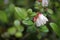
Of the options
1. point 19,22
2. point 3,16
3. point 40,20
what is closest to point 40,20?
point 40,20

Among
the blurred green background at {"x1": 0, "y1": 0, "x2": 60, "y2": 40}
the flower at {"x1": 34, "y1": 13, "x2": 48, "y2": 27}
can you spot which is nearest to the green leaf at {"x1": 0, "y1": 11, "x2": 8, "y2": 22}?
the blurred green background at {"x1": 0, "y1": 0, "x2": 60, "y2": 40}

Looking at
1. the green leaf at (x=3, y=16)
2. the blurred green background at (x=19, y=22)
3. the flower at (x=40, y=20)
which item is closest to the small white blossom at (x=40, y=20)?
the flower at (x=40, y=20)

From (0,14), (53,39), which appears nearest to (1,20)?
(0,14)

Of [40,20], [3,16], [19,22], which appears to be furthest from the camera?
[3,16]

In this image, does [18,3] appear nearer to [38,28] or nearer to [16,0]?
[16,0]

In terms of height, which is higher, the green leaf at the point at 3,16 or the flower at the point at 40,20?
the flower at the point at 40,20

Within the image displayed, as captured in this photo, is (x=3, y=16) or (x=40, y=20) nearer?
(x=40, y=20)

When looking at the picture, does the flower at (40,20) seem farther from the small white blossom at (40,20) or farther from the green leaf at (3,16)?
the green leaf at (3,16)

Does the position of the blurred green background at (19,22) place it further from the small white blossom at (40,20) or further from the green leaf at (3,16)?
the small white blossom at (40,20)

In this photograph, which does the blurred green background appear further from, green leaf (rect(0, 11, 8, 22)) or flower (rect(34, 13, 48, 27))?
flower (rect(34, 13, 48, 27))

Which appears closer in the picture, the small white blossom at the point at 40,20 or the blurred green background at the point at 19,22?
the small white blossom at the point at 40,20

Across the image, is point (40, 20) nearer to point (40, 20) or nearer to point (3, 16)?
point (40, 20)
